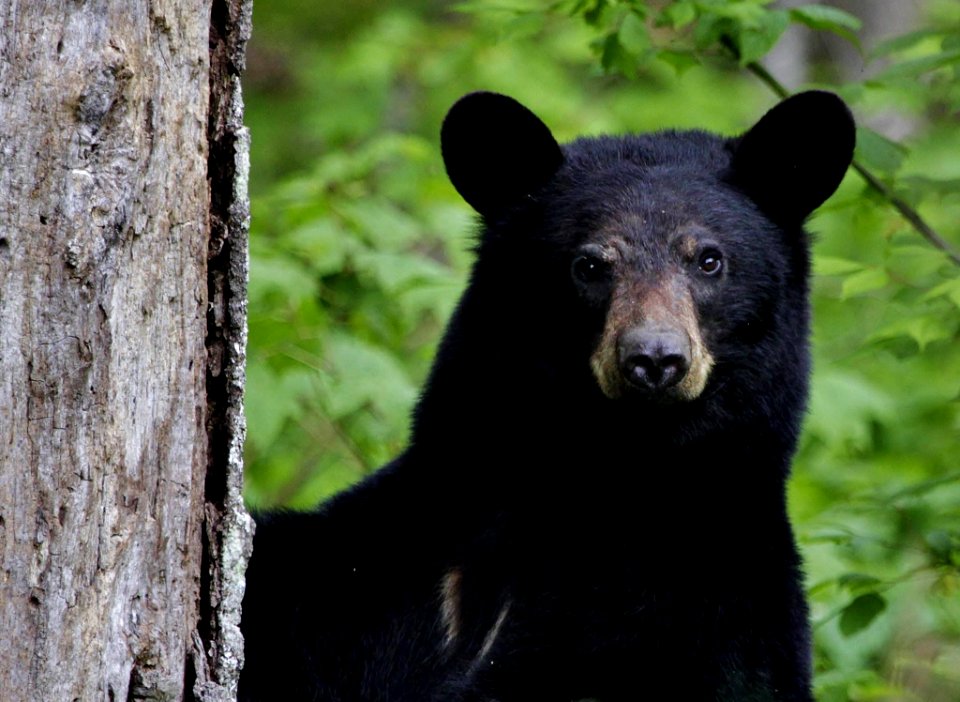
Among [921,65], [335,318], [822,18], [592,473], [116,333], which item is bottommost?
[592,473]

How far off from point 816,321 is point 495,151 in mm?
6287

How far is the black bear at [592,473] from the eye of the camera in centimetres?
329

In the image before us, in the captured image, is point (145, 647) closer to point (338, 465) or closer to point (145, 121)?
point (145, 121)

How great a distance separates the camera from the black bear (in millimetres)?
3291

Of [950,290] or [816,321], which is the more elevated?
[816,321]

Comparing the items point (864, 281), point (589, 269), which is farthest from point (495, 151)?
point (864, 281)

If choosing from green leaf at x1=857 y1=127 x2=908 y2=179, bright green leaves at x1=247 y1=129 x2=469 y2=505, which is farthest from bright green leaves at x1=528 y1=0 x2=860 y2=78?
bright green leaves at x1=247 y1=129 x2=469 y2=505

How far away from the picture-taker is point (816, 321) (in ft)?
31.4

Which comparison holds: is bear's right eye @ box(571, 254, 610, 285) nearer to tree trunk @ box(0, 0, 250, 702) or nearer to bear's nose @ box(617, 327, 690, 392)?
bear's nose @ box(617, 327, 690, 392)

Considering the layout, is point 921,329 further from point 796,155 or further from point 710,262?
point 710,262

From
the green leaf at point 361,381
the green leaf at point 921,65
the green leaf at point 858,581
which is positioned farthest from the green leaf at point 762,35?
the green leaf at point 361,381

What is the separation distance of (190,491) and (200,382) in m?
0.21

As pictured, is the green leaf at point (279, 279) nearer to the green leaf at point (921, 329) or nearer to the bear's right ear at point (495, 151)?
the bear's right ear at point (495, 151)

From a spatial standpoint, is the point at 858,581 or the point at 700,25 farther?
the point at 700,25
